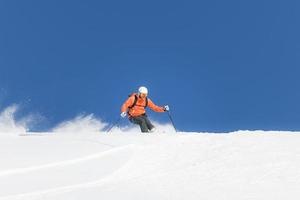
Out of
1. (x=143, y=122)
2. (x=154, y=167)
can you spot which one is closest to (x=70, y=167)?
(x=154, y=167)

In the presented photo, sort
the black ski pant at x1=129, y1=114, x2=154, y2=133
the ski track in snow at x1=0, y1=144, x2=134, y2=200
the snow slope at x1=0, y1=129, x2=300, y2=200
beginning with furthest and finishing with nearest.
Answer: the black ski pant at x1=129, y1=114, x2=154, y2=133, the ski track in snow at x1=0, y1=144, x2=134, y2=200, the snow slope at x1=0, y1=129, x2=300, y2=200

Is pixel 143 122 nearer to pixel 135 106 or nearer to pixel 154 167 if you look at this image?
pixel 135 106

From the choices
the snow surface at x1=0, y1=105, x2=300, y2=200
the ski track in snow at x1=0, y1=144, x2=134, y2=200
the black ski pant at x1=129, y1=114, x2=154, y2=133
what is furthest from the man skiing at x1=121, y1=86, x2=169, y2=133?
the ski track in snow at x1=0, y1=144, x2=134, y2=200

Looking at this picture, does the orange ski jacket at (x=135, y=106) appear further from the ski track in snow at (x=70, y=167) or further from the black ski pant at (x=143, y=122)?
the ski track in snow at (x=70, y=167)

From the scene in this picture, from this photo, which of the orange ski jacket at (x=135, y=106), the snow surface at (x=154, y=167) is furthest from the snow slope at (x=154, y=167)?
the orange ski jacket at (x=135, y=106)

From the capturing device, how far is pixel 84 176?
10.1 m

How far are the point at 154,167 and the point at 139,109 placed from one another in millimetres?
8140

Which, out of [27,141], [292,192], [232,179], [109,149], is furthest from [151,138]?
[292,192]

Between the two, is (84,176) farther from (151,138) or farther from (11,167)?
(151,138)

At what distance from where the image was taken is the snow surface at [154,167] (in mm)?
8188

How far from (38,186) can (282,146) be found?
4.39 metres

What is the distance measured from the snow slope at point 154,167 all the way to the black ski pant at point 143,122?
4.54 metres

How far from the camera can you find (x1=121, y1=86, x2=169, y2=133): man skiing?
18.3 meters

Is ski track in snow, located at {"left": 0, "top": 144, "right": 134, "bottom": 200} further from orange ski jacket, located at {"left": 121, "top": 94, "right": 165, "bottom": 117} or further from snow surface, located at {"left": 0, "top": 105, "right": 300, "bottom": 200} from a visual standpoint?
orange ski jacket, located at {"left": 121, "top": 94, "right": 165, "bottom": 117}
